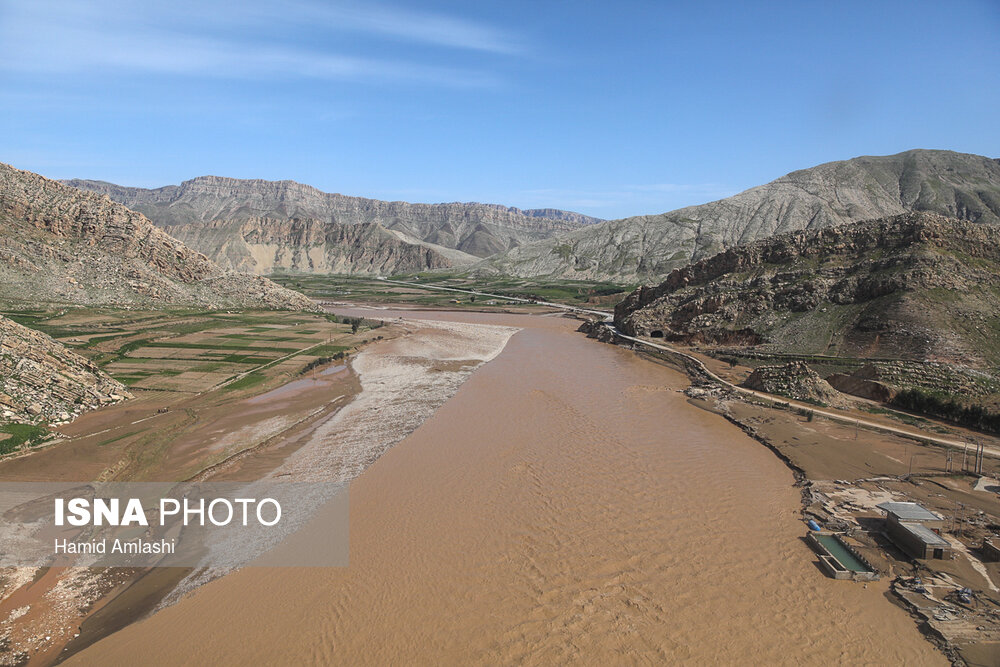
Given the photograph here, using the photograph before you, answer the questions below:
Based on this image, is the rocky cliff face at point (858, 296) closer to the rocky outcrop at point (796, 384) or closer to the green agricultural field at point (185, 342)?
the rocky outcrop at point (796, 384)

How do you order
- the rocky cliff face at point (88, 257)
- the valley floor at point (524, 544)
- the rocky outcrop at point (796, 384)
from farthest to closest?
1. the rocky cliff face at point (88, 257)
2. the rocky outcrop at point (796, 384)
3. the valley floor at point (524, 544)

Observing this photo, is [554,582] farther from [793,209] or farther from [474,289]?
[793,209]

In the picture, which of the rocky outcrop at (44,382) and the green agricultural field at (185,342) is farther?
the green agricultural field at (185,342)

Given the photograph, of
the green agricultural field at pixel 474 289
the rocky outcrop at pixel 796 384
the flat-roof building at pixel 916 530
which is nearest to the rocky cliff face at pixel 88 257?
the green agricultural field at pixel 474 289

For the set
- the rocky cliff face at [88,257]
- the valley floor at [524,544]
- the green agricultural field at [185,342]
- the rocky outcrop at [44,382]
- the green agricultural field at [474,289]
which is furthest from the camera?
the green agricultural field at [474,289]

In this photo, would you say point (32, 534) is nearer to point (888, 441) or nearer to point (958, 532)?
point (958, 532)

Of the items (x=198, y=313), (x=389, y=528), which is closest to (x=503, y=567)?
(x=389, y=528)

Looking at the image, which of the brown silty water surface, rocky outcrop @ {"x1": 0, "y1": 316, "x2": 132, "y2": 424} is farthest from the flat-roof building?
rocky outcrop @ {"x1": 0, "y1": 316, "x2": 132, "y2": 424}

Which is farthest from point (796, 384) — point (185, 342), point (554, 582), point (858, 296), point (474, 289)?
point (474, 289)
